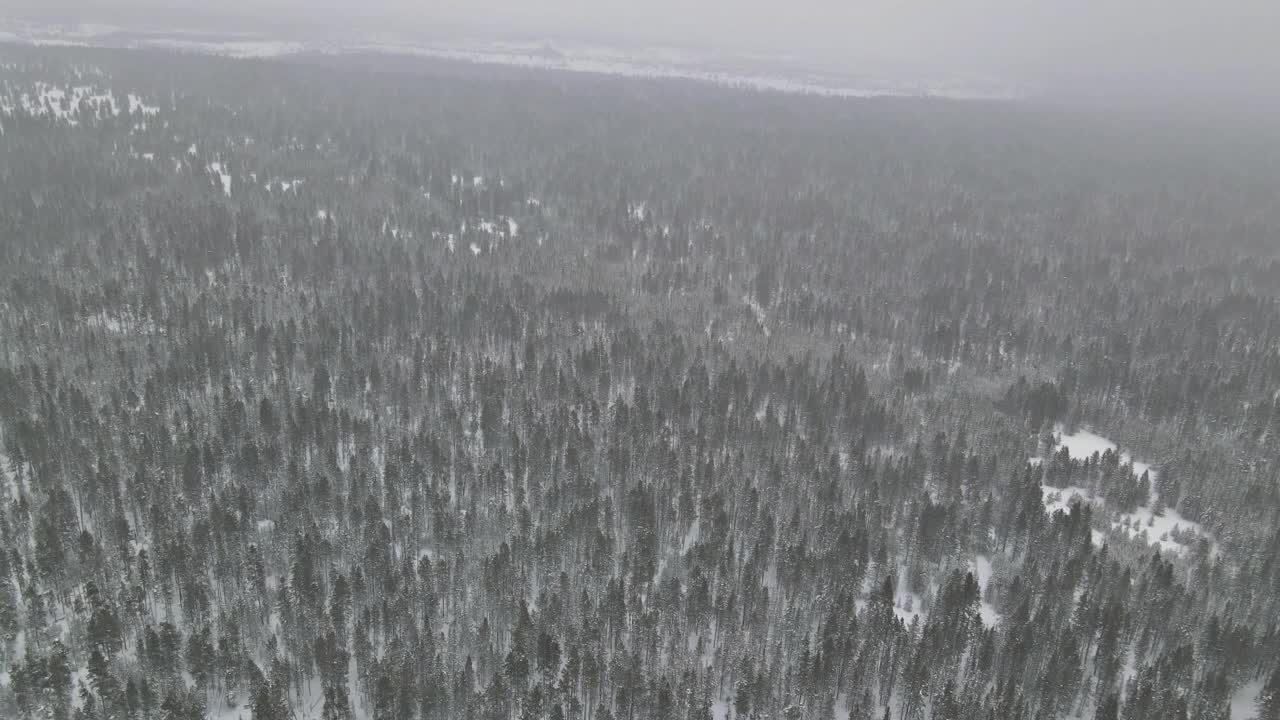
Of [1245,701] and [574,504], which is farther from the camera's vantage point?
[574,504]

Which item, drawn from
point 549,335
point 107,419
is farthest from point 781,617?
point 107,419

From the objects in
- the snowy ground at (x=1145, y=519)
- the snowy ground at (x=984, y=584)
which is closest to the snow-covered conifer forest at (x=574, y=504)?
the snowy ground at (x=984, y=584)

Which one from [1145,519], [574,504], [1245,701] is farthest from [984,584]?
[574,504]

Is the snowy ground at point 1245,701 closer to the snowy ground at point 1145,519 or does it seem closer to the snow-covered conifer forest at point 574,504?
the snow-covered conifer forest at point 574,504

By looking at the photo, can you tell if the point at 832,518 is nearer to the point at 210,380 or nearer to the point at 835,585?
the point at 835,585

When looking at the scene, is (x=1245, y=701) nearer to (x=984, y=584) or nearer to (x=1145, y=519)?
(x=984, y=584)

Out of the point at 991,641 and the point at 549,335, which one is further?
the point at 549,335

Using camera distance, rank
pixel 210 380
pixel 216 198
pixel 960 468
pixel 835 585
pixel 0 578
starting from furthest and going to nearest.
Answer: pixel 216 198 < pixel 210 380 < pixel 960 468 < pixel 835 585 < pixel 0 578

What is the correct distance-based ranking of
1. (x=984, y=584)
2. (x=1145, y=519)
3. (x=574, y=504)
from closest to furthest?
(x=984, y=584) < (x=574, y=504) < (x=1145, y=519)

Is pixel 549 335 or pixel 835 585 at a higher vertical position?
pixel 549 335

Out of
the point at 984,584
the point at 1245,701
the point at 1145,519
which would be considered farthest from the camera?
the point at 1145,519

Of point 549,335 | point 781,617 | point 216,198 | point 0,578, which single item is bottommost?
point 781,617
